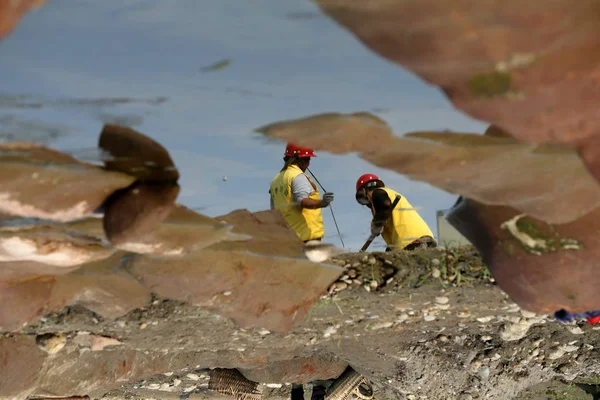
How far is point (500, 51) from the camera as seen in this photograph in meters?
1.66

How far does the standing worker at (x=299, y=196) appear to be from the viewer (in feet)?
12.4

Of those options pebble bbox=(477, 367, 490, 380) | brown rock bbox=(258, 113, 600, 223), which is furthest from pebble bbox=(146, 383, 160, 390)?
brown rock bbox=(258, 113, 600, 223)

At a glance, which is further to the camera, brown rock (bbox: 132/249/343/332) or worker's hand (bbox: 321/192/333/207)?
worker's hand (bbox: 321/192/333/207)

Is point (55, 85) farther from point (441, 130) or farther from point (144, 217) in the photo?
point (441, 130)

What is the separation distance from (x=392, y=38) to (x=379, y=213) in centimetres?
243

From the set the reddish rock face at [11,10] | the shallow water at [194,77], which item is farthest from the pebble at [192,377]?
the reddish rock face at [11,10]

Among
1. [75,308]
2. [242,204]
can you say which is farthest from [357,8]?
[75,308]

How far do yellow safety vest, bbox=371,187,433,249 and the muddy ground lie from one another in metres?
0.50

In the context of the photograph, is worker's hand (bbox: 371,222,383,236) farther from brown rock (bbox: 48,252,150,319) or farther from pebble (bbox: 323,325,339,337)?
brown rock (bbox: 48,252,150,319)

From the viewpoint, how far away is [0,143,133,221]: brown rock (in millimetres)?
2242

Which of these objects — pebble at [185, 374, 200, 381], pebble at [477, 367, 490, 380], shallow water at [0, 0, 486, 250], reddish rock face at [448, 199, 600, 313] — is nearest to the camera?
shallow water at [0, 0, 486, 250]

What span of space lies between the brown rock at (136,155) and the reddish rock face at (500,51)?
0.96 metres

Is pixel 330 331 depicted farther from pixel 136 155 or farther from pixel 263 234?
pixel 136 155

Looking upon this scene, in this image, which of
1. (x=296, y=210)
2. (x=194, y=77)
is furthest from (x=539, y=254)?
(x=194, y=77)
